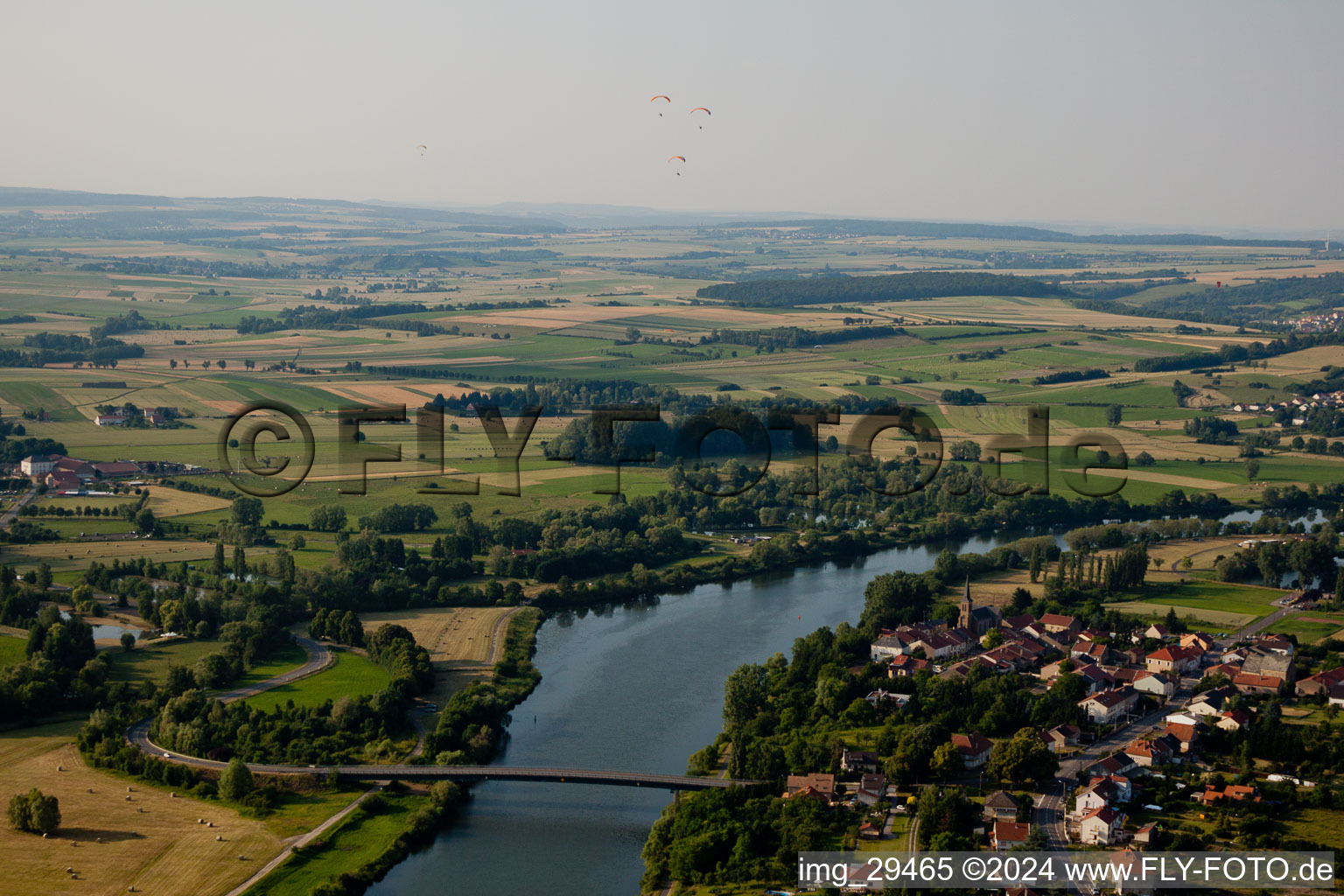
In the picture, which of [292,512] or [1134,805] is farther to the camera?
[292,512]

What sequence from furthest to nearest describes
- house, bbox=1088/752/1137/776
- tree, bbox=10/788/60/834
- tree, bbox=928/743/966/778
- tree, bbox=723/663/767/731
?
tree, bbox=723/663/767/731 < tree, bbox=928/743/966/778 < house, bbox=1088/752/1137/776 < tree, bbox=10/788/60/834

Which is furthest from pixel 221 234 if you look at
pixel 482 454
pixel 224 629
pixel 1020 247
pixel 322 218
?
pixel 224 629

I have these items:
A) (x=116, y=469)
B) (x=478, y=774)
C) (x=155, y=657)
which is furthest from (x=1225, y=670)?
(x=116, y=469)

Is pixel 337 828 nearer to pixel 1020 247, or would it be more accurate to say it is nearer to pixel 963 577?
pixel 963 577

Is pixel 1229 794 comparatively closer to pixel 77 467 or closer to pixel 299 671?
pixel 299 671

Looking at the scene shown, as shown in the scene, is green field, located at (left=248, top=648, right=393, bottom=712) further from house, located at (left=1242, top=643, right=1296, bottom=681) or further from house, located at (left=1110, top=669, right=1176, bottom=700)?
house, located at (left=1242, top=643, right=1296, bottom=681)

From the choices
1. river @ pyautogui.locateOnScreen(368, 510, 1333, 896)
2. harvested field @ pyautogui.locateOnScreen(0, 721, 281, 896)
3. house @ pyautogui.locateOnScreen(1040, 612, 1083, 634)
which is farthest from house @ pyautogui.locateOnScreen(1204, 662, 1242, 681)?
harvested field @ pyautogui.locateOnScreen(0, 721, 281, 896)
